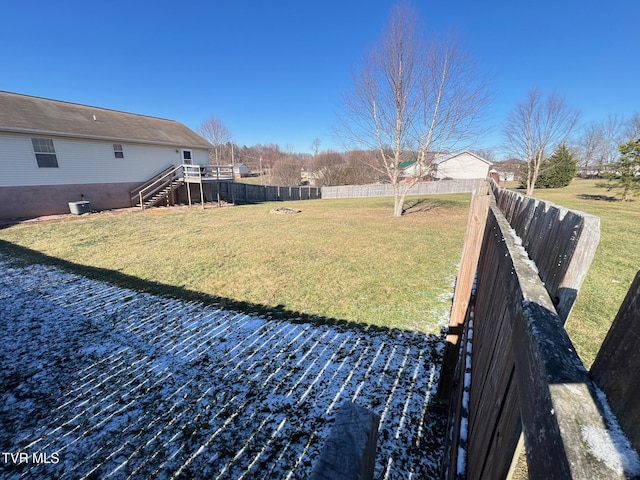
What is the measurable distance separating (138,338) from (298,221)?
33.2ft

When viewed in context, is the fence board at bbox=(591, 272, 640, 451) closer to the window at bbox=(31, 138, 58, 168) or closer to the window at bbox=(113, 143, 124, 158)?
the window at bbox=(31, 138, 58, 168)

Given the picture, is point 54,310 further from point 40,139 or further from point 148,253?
point 40,139

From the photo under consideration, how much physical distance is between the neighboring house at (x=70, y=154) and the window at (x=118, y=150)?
2.0 inches

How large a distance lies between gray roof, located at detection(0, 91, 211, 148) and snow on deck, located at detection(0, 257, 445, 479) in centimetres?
1409

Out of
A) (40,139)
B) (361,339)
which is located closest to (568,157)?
(361,339)

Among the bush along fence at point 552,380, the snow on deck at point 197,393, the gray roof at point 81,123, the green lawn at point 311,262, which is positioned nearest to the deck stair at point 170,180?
the gray roof at point 81,123

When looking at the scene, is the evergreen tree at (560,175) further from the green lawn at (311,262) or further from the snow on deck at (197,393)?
the snow on deck at (197,393)

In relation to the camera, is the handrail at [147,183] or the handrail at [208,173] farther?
the handrail at [208,173]

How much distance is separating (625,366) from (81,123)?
22.3 m

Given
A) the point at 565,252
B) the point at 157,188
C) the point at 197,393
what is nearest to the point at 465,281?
the point at 565,252

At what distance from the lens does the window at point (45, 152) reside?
14.0 m

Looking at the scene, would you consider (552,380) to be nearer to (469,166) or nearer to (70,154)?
(70,154)

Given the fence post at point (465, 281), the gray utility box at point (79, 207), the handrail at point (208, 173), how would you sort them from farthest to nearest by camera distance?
1. the handrail at point (208, 173)
2. the gray utility box at point (79, 207)
3. the fence post at point (465, 281)

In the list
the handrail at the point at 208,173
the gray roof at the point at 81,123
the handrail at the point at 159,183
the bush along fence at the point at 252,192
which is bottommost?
the bush along fence at the point at 252,192
